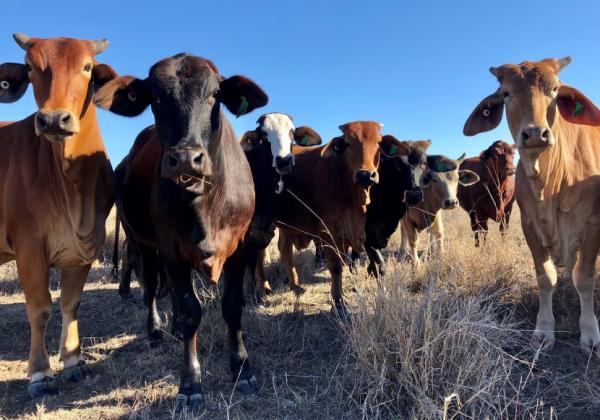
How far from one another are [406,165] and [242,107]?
11.1ft

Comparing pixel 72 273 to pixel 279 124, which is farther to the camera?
pixel 279 124

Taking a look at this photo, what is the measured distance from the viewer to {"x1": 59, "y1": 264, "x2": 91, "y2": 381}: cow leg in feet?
12.8

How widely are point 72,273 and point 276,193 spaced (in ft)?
8.42

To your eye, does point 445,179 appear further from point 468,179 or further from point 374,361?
point 374,361

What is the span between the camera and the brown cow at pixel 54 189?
3.66m

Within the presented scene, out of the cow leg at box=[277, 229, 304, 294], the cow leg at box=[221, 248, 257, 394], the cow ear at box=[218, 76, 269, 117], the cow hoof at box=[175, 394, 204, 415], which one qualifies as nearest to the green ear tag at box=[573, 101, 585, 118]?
the cow ear at box=[218, 76, 269, 117]

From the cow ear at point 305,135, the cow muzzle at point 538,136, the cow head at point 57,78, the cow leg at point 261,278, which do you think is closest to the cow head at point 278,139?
the cow ear at point 305,135

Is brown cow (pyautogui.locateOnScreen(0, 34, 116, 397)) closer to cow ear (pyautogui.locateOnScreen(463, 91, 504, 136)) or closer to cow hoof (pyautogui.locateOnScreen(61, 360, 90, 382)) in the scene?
cow hoof (pyautogui.locateOnScreen(61, 360, 90, 382))

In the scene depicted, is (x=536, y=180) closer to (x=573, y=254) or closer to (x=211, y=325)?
(x=573, y=254)

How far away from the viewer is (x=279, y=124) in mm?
6008

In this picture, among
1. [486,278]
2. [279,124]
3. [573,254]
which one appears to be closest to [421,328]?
[573,254]

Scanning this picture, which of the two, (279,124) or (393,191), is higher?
(279,124)

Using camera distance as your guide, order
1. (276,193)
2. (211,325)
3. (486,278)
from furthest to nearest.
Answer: (276,193), (486,278), (211,325)

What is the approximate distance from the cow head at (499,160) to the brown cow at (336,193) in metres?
3.79
